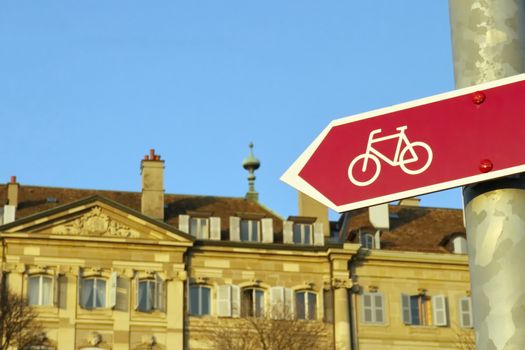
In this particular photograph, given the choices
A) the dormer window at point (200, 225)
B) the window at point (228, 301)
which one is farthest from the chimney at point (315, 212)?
the window at point (228, 301)

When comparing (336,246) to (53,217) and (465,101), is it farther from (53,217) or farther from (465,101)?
(465,101)

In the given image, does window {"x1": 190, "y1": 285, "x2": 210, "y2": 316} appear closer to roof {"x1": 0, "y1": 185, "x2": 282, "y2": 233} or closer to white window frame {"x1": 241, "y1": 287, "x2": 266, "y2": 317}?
white window frame {"x1": 241, "y1": 287, "x2": 266, "y2": 317}

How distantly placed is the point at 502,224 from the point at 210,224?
5236 cm

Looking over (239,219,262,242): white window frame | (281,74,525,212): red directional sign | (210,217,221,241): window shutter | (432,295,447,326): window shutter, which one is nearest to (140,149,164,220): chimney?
(210,217,221,241): window shutter

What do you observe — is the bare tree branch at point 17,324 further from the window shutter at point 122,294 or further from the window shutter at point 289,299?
the window shutter at point 289,299

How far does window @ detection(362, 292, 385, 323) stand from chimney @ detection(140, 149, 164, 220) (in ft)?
32.6

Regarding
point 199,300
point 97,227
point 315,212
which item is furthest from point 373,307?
point 97,227

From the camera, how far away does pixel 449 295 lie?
193 feet

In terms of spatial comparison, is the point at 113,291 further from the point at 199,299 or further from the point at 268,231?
the point at 268,231

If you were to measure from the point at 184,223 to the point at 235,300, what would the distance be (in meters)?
4.09

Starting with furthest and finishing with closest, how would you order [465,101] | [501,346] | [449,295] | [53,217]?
[449,295] < [53,217] < [465,101] < [501,346]

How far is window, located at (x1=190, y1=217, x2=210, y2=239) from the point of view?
186 feet

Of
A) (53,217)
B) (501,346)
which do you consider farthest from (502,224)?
(53,217)

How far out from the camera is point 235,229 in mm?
56938
